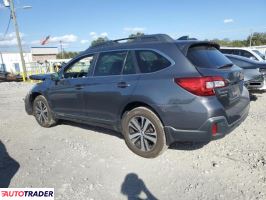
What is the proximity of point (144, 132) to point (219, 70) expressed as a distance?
4.83 ft

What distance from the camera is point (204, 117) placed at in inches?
141

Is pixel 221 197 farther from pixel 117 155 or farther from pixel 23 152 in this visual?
pixel 23 152

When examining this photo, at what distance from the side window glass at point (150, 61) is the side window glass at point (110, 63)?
38 cm

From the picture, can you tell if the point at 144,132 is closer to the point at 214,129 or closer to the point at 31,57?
the point at 214,129

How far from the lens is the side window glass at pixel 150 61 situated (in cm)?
400

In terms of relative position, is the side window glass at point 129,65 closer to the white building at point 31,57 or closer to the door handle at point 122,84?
the door handle at point 122,84

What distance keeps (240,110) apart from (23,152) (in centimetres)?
376

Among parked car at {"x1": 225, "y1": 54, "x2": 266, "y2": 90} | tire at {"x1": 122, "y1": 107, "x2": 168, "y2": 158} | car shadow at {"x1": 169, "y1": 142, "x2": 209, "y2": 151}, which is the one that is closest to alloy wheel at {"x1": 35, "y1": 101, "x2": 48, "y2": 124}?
tire at {"x1": 122, "y1": 107, "x2": 168, "y2": 158}

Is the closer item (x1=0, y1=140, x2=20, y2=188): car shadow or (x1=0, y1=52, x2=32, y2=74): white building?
(x1=0, y1=140, x2=20, y2=188): car shadow

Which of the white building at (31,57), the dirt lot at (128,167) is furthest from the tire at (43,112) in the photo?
the white building at (31,57)

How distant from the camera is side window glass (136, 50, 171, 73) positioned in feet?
13.1

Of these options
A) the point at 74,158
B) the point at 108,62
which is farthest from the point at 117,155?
the point at 108,62

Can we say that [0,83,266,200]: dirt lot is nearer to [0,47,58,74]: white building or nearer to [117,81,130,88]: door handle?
[117,81,130,88]: door handle

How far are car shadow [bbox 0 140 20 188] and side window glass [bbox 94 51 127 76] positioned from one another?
204cm
